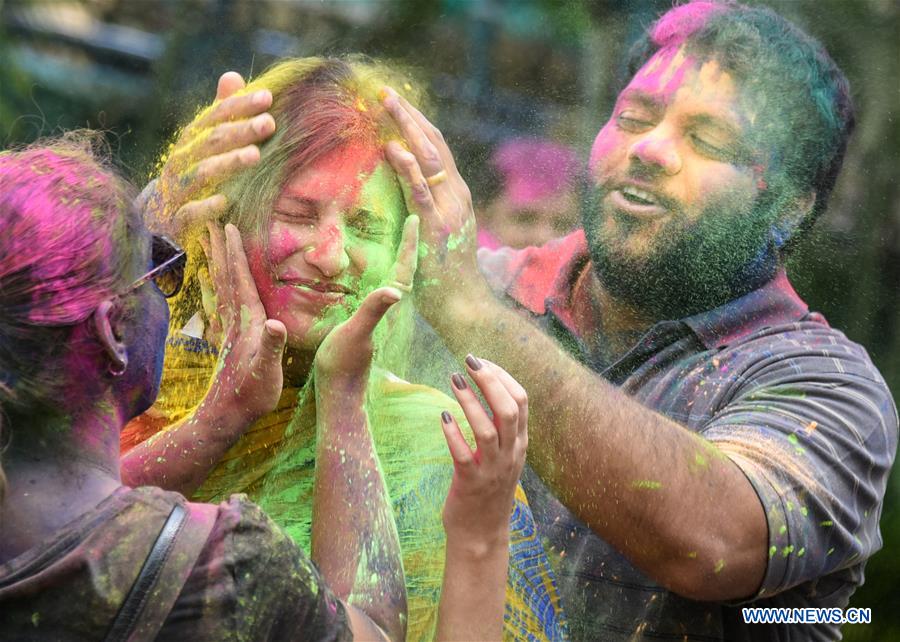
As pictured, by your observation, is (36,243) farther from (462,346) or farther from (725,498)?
(725,498)

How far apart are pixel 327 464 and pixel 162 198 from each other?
0.69m

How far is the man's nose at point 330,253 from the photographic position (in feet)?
6.67

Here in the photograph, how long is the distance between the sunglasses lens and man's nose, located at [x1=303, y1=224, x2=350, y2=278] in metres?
0.46

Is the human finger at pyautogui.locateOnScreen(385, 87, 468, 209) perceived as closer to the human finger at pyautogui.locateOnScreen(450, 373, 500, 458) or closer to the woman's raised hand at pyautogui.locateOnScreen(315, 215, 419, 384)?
the woman's raised hand at pyautogui.locateOnScreen(315, 215, 419, 384)

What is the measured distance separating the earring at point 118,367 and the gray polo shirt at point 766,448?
95cm

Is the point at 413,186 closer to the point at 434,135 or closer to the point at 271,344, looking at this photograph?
the point at 434,135

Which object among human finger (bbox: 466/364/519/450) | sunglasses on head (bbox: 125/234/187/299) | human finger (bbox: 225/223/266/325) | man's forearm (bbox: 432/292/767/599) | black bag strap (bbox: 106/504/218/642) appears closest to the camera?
black bag strap (bbox: 106/504/218/642)

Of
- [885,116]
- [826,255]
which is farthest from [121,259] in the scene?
[885,116]

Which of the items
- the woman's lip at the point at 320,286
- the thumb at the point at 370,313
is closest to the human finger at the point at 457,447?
the thumb at the point at 370,313

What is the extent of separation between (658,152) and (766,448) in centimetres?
57

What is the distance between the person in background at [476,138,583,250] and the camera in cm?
223

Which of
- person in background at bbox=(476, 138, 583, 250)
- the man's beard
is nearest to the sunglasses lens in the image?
person in background at bbox=(476, 138, 583, 250)

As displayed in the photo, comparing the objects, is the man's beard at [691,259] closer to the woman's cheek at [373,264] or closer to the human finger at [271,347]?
the woman's cheek at [373,264]

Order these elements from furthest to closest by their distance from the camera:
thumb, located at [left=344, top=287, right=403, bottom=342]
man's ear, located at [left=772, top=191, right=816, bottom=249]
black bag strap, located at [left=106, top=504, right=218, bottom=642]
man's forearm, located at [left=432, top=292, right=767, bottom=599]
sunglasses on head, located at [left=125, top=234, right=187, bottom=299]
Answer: man's ear, located at [left=772, top=191, right=816, bottom=249] → man's forearm, located at [left=432, top=292, right=767, bottom=599] → thumb, located at [left=344, top=287, right=403, bottom=342] → sunglasses on head, located at [left=125, top=234, right=187, bottom=299] → black bag strap, located at [left=106, top=504, right=218, bottom=642]
